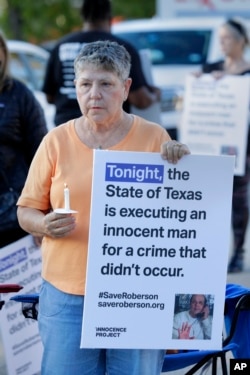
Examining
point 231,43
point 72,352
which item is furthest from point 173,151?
point 231,43

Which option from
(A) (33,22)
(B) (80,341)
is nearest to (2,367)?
(B) (80,341)

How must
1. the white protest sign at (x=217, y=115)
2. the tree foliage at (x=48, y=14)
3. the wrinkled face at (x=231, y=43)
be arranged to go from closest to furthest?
the wrinkled face at (x=231, y=43) < the white protest sign at (x=217, y=115) < the tree foliage at (x=48, y=14)

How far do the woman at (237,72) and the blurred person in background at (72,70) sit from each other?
1148 millimetres

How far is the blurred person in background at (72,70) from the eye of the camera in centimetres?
702

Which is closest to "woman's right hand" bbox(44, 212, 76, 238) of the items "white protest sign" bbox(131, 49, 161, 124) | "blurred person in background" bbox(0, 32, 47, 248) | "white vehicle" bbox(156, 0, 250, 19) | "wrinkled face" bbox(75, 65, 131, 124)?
"wrinkled face" bbox(75, 65, 131, 124)

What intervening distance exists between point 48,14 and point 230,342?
2236 centimetres

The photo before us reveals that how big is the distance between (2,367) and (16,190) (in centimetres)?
119

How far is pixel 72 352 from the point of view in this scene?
3.73 m

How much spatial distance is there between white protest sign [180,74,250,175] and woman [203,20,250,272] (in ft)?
0.28

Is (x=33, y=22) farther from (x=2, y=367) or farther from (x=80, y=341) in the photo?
(x=80, y=341)

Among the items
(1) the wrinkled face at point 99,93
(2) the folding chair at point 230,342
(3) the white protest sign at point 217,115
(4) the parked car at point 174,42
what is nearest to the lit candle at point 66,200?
(1) the wrinkled face at point 99,93

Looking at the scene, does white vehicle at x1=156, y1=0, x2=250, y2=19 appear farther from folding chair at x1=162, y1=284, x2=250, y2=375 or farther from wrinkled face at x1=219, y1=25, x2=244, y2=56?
folding chair at x1=162, y1=284, x2=250, y2=375

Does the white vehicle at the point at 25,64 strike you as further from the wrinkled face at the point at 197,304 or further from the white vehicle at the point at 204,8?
the wrinkled face at the point at 197,304

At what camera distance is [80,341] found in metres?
3.71
